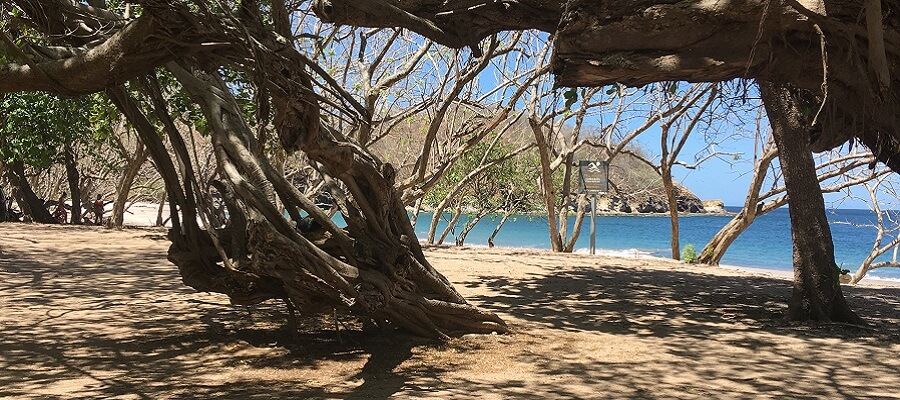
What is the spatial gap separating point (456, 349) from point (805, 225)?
360 cm

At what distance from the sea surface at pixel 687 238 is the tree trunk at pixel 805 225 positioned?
30.8 metres

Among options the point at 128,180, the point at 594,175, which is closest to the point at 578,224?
the point at 594,175

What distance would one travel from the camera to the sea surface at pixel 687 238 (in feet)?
140

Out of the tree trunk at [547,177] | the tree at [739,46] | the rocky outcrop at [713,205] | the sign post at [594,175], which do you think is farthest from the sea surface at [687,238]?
the tree at [739,46]

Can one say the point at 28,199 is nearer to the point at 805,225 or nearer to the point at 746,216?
the point at 746,216

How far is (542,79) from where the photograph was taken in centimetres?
1459

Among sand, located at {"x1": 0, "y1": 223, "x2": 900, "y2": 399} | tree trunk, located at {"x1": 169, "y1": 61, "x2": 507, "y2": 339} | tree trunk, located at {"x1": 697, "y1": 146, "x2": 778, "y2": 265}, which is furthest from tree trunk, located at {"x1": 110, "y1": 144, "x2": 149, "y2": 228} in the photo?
tree trunk, located at {"x1": 697, "y1": 146, "x2": 778, "y2": 265}

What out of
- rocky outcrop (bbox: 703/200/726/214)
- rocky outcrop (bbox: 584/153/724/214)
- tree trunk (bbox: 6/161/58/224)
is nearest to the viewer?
tree trunk (bbox: 6/161/58/224)

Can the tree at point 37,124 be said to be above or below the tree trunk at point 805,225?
above

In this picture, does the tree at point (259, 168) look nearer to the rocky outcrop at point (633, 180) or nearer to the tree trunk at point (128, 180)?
the tree trunk at point (128, 180)

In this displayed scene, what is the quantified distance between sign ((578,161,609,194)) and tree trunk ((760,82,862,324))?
6.40m

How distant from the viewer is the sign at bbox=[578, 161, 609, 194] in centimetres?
1330

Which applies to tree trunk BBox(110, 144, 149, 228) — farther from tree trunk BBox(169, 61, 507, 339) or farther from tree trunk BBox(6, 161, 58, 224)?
tree trunk BBox(169, 61, 507, 339)

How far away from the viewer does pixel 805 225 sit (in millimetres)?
6629
